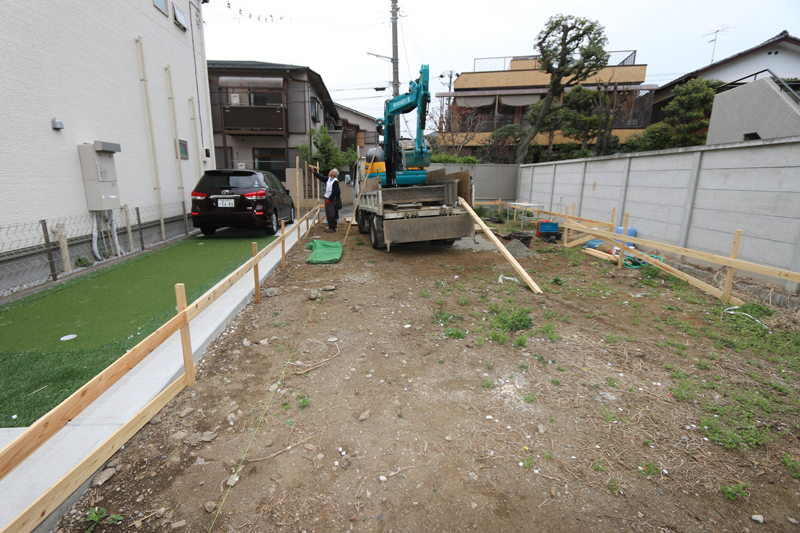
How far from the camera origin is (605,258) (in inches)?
309

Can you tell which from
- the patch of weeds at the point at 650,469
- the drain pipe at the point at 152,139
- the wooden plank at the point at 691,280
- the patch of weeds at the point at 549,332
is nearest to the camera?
the patch of weeds at the point at 650,469

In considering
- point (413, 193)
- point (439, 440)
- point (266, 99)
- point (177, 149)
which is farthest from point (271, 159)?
point (439, 440)

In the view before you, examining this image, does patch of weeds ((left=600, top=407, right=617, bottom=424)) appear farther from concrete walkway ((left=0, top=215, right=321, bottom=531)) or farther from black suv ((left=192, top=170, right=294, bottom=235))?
black suv ((left=192, top=170, right=294, bottom=235))

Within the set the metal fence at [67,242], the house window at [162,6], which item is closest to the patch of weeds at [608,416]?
the metal fence at [67,242]

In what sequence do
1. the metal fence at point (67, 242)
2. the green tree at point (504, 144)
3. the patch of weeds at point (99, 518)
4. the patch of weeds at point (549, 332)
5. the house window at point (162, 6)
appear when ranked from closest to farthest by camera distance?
the patch of weeds at point (99, 518)
the patch of weeds at point (549, 332)
the metal fence at point (67, 242)
the house window at point (162, 6)
the green tree at point (504, 144)

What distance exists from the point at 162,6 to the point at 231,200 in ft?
17.9

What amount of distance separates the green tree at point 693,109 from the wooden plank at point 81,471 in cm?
2328

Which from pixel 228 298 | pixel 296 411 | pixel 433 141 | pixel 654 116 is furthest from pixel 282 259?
pixel 654 116

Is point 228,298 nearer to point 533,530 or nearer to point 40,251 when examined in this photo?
point 40,251

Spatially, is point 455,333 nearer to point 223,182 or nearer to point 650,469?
point 650,469

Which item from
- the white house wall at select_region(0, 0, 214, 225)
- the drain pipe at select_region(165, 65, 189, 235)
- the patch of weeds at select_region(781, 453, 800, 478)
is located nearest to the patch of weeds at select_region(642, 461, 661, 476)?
the patch of weeds at select_region(781, 453, 800, 478)

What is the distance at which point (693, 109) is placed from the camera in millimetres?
18344

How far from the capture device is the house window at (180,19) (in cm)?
996

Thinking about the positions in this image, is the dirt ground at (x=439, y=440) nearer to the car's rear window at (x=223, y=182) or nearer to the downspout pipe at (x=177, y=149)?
the car's rear window at (x=223, y=182)
